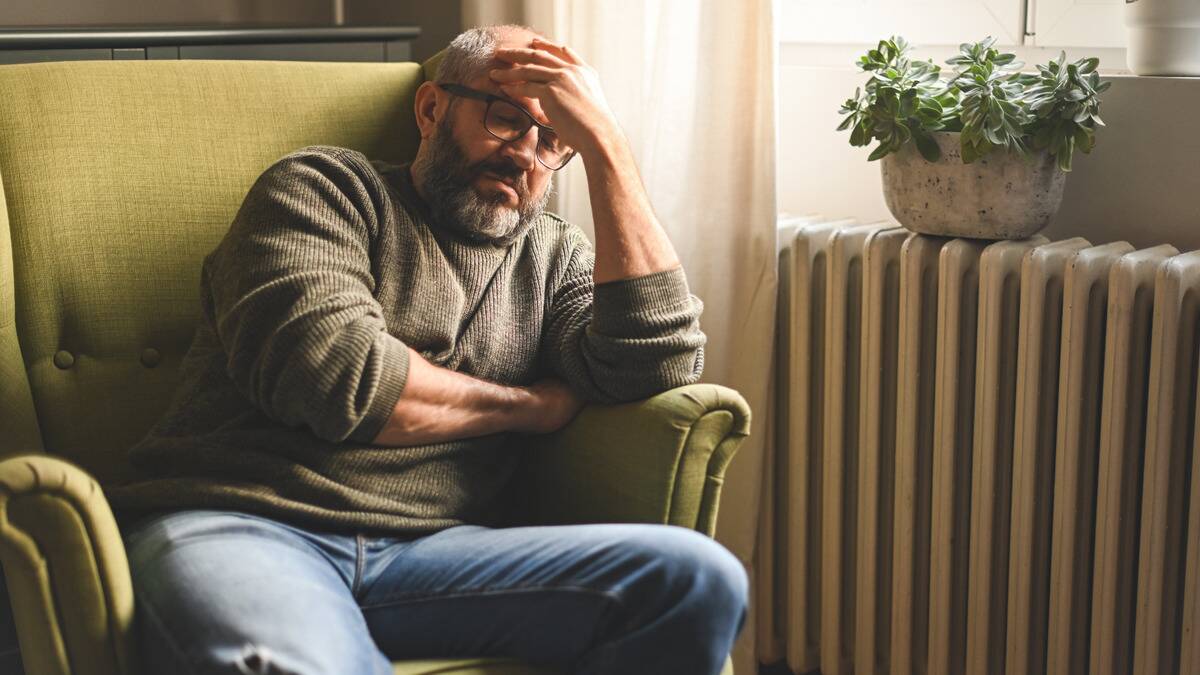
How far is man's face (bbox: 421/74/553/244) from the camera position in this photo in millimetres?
1589

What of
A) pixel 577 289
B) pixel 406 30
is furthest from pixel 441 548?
pixel 406 30

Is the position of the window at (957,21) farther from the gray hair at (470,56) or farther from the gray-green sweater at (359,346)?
the gray-green sweater at (359,346)

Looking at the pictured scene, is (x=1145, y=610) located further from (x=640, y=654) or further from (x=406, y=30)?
(x=406, y=30)

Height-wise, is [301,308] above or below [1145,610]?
above

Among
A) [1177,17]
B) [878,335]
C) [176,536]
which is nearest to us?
[176,536]

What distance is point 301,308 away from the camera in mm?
1375

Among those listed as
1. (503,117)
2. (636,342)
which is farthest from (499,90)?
(636,342)

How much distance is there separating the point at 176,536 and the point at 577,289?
61 cm

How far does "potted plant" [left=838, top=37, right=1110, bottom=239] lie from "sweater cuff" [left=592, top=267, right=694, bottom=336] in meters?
0.40

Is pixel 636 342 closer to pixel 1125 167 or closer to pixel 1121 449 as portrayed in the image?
pixel 1121 449

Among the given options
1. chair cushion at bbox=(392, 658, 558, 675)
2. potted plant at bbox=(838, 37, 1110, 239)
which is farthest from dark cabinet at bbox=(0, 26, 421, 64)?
chair cushion at bbox=(392, 658, 558, 675)

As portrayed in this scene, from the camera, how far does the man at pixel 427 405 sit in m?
1.32

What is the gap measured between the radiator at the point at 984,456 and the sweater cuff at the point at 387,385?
753 mm

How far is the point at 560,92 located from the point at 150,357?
0.65m
